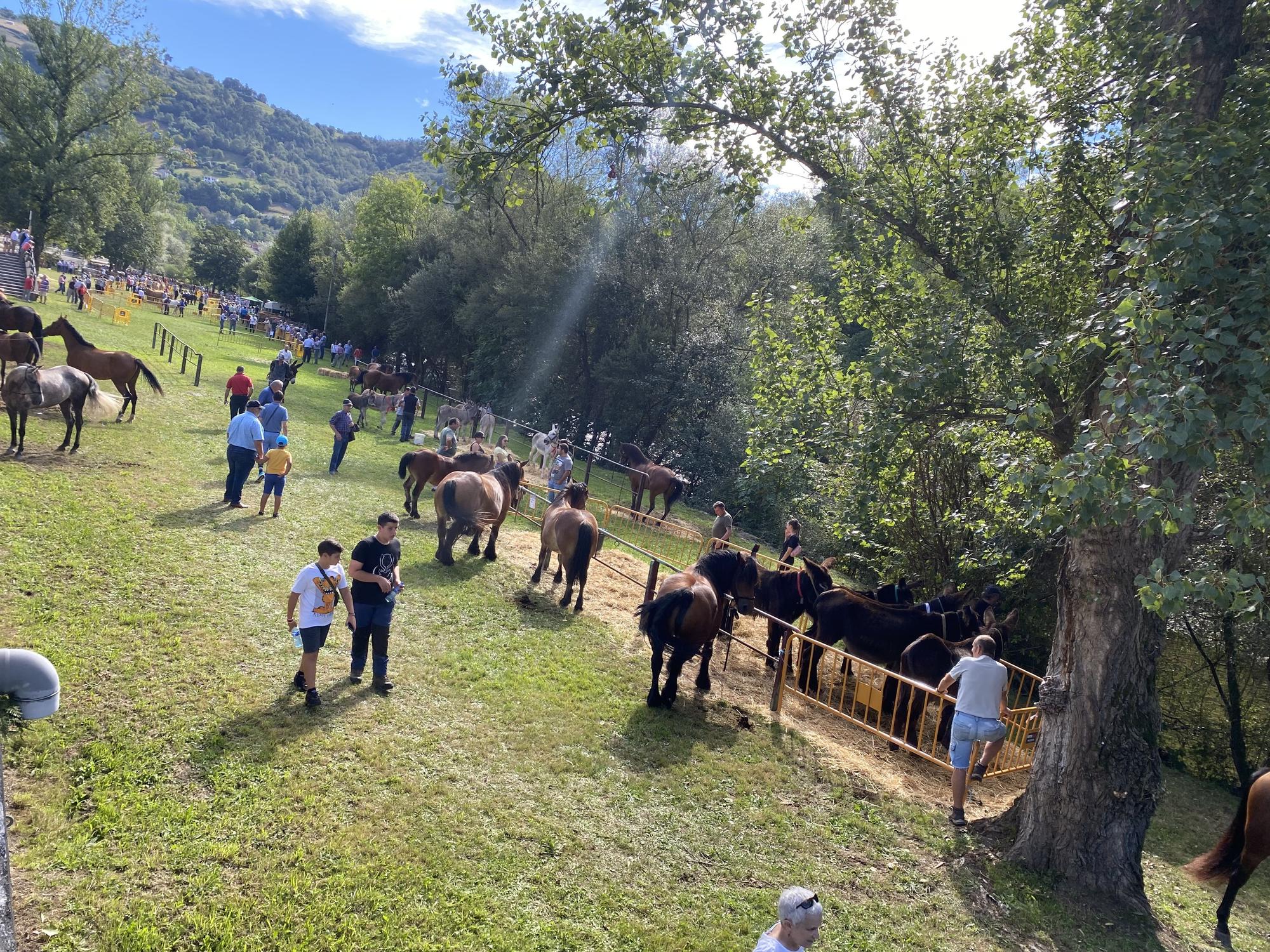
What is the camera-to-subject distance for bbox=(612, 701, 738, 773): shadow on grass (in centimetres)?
778

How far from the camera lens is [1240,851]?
748 cm

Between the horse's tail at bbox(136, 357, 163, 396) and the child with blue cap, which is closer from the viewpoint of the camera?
the child with blue cap

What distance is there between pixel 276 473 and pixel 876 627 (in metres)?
9.80

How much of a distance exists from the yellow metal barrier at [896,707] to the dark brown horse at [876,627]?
0.89 ft

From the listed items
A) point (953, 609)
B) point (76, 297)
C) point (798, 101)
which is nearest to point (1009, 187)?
point (798, 101)

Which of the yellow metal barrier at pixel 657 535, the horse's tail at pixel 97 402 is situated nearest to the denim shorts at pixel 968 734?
the yellow metal barrier at pixel 657 535

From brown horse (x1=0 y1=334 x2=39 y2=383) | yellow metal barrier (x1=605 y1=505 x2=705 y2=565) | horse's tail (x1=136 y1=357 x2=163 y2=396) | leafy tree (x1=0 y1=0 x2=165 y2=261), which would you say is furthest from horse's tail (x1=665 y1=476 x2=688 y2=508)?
→ leafy tree (x1=0 y1=0 x2=165 y2=261)

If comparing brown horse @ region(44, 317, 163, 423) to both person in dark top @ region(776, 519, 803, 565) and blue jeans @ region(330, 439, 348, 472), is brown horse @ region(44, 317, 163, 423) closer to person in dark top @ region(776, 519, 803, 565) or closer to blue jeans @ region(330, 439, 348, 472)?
blue jeans @ region(330, 439, 348, 472)

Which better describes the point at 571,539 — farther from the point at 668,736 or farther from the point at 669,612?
the point at 668,736

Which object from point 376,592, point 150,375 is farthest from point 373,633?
point 150,375

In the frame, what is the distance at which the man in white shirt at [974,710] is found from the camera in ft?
25.0

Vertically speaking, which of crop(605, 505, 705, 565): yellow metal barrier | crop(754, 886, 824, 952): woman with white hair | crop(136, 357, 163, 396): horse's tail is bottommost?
crop(605, 505, 705, 565): yellow metal barrier

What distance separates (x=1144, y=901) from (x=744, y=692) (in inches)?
192

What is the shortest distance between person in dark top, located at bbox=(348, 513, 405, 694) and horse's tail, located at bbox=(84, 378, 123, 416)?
984 centimetres
